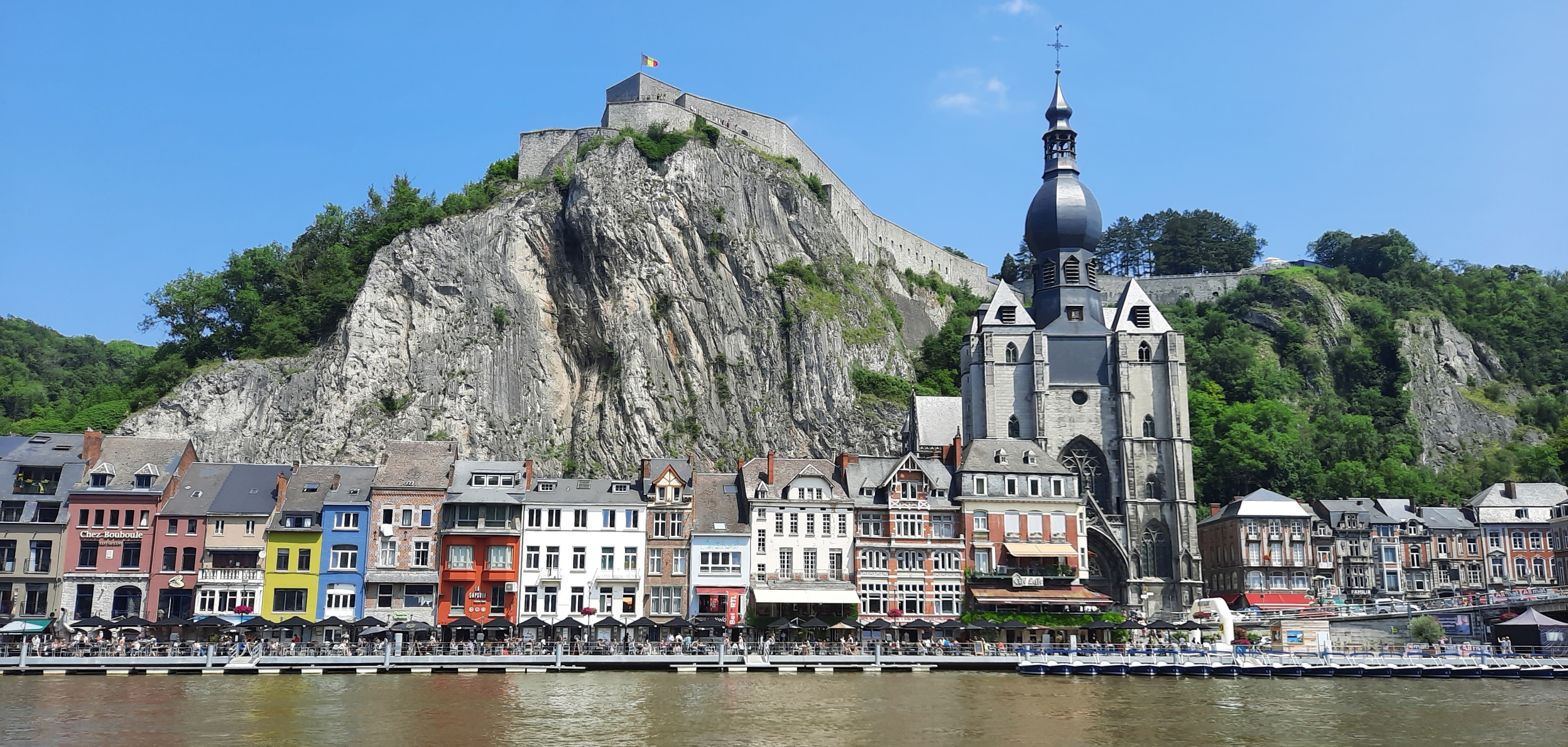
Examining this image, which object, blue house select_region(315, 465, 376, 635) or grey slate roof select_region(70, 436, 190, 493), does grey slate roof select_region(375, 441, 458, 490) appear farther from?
grey slate roof select_region(70, 436, 190, 493)

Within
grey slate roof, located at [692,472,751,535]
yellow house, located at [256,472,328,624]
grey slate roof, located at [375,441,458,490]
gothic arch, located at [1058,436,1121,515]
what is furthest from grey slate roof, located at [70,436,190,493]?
gothic arch, located at [1058,436,1121,515]

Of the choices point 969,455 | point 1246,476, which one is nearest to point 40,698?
point 969,455

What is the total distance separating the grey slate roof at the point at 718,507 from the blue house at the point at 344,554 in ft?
45.0

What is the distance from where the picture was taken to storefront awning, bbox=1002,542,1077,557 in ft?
182

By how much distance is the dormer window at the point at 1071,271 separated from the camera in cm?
7562

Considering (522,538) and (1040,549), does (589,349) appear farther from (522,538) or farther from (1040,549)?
(1040,549)

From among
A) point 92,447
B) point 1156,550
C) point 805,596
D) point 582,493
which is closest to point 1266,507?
point 1156,550

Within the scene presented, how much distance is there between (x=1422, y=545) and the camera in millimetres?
73500

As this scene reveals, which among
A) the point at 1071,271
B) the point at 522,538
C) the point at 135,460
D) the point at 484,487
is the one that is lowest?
the point at 522,538

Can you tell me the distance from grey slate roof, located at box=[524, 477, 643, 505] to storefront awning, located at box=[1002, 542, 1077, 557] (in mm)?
16683

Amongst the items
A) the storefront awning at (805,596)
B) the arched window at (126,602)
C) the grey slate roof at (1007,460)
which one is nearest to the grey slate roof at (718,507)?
the storefront awning at (805,596)

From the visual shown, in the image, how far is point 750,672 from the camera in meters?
46.2

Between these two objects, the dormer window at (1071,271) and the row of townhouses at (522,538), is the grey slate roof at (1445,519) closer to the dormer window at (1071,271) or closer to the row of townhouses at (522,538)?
the dormer window at (1071,271)

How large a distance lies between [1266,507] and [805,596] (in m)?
30.0
